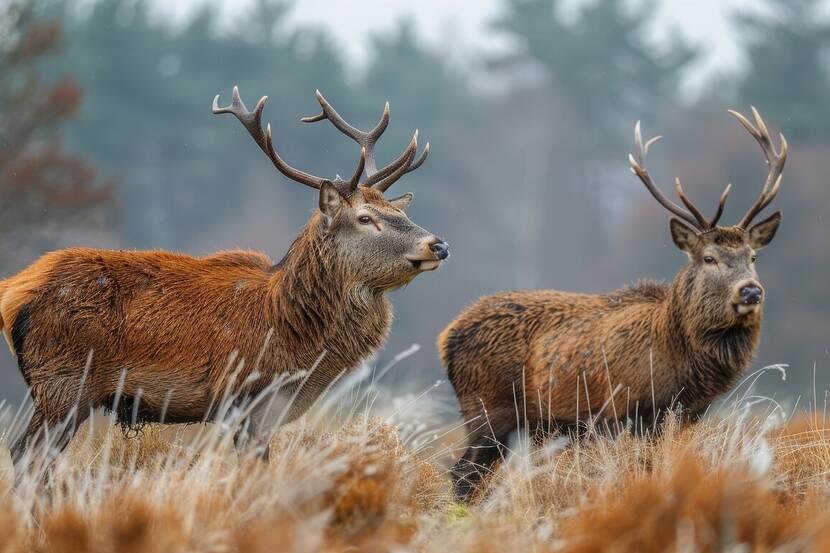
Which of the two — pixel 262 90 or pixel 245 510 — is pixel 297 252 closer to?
pixel 245 510

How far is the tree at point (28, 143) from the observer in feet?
75.4

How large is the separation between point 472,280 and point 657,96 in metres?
8.96

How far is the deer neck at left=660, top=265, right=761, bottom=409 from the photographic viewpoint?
7.91 meters

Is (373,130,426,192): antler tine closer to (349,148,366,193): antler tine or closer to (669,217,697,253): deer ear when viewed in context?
(349,148,366,193): antler tine

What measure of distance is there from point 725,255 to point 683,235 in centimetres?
36

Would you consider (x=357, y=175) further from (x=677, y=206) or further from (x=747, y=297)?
(x=747, y=297)

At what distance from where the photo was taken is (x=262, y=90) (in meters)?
38.6

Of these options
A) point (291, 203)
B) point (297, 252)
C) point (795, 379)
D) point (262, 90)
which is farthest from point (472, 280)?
point (297, 252)

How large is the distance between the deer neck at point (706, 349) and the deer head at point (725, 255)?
4 centimetres

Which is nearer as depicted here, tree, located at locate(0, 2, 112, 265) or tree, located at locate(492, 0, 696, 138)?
tree, located at locate(0, 2, 112, 265)

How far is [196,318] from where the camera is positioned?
6.72 meters

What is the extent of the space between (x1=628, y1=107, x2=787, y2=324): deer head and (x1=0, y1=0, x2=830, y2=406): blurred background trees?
836 inches

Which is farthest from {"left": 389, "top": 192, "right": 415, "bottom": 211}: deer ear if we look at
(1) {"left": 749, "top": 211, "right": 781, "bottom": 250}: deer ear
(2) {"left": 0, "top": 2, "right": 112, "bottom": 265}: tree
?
(2) {"left": 0, "top": 2, "right": 112, "bottom": 265}: tree

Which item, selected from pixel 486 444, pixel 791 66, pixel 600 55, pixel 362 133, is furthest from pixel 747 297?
pixel 600 55
